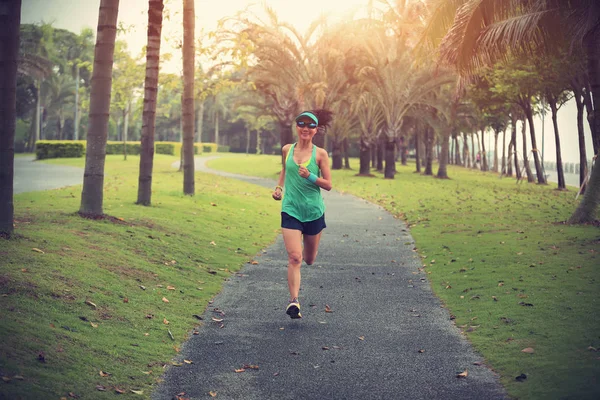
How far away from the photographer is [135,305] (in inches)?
311

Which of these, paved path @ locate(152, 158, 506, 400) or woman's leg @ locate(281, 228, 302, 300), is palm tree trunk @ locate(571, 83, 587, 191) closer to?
paved path @ locate(152, 158, 506, 400)

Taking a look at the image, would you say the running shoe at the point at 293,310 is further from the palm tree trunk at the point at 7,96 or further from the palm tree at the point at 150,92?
the palm tree at the point at 150,92

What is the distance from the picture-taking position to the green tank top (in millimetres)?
7672

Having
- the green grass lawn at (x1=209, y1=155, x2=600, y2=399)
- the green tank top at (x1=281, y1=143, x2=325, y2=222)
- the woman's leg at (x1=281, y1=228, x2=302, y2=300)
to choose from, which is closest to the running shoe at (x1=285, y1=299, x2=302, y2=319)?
the woman's leg at (x1=281, y1=228, x2=302, y2=300)

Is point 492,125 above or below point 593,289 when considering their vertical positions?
above

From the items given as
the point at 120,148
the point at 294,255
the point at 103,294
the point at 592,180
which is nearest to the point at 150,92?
the point at 103,294

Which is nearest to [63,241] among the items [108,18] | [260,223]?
[108,18]

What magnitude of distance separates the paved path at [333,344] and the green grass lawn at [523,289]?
0.30 meters

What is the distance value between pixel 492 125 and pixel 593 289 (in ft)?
174

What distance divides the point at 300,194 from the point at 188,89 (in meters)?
13.0

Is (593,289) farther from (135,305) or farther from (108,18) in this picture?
(108,18)

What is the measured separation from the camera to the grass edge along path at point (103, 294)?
212 inches

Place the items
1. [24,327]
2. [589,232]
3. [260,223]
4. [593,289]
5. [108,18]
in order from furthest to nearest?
[260,223] → [589,232] → [108,18] → [593,289] → [24,327]

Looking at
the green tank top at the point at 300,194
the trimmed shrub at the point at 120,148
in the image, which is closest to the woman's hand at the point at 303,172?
the green tank top at the point at 300,194
